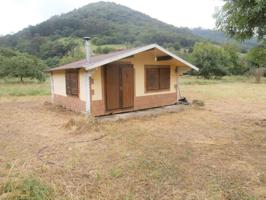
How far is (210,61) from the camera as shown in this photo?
32531 millimetres

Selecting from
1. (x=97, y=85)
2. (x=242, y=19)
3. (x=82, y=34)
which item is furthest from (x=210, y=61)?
(x=82, y=34)

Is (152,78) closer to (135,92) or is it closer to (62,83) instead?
(135,92)

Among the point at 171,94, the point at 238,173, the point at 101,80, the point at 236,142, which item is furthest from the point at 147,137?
the point at 171,94

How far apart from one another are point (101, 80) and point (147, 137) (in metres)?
3.59

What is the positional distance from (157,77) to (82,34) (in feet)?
152

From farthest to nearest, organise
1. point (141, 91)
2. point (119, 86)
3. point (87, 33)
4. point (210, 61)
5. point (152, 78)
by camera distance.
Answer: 1. point (87, 33)
2. point (210, 61)
3. point (152, 78)
4. point (141, 91)
5. point (119, 86)

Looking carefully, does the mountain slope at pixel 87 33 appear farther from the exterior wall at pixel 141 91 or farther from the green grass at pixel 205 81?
the exterior wall at pixel 141 91

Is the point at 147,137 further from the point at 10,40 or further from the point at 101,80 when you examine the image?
the point at 10,40

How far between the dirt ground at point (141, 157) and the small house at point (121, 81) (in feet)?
4.12

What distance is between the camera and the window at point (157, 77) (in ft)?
35.2

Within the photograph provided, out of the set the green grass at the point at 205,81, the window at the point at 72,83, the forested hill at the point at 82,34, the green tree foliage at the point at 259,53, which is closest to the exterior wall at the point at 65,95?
the window at the point at 72,83

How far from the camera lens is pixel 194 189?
12.1ft

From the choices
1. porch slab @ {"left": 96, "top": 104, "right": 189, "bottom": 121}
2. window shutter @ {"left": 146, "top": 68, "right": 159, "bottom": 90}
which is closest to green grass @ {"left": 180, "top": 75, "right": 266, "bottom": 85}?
porch slab @ {"left": 96, "top": 104, "right": 189, "bottom": 121}

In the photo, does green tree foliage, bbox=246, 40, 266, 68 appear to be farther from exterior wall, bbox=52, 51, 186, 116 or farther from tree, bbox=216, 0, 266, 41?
exterior wall, bbox=52, 51, 186, 116
